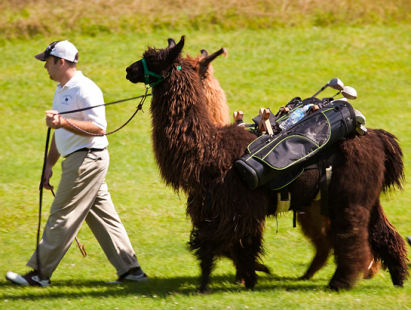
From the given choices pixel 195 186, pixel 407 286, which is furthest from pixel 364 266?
pixel 195 186

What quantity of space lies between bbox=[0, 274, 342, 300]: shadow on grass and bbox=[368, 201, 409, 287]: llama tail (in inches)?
27.1

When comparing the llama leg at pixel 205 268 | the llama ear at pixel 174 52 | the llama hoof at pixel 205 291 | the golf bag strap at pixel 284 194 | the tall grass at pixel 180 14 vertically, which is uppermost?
the tall grass at pixel 180 14

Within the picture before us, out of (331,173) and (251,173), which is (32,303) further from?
(331,173)

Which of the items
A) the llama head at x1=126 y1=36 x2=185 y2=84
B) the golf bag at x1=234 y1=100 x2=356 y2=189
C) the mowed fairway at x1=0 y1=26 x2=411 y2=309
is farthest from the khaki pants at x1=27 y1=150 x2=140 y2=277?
the golf bag at x1=234 y1=100 x2=356 y2=189

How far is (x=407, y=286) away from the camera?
5.50m

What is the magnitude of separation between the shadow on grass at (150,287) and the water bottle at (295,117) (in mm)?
1647

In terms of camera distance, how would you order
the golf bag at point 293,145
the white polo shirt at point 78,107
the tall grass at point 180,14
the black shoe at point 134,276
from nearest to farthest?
the golf bag at point 293,145
the white polo shirt at point 78,107
the black shoe at point 134,276
the tall grass at point 180,14

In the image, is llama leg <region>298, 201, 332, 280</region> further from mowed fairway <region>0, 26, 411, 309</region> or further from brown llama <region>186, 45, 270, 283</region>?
brown llama <region>186, 45, 270, 283</region>

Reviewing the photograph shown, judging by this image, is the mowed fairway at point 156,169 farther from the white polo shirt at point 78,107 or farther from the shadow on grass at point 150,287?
the white polo shirt at point 78,107

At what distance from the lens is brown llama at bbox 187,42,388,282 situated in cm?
537

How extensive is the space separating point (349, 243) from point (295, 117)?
134cm

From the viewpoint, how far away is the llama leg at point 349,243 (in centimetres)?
515

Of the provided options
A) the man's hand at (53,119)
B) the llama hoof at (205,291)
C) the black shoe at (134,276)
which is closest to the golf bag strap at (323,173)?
the llama hoof at (205,291)

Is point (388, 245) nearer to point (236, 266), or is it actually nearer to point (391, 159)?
point (391, 159)
